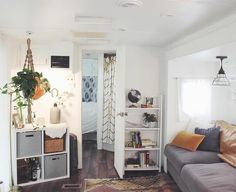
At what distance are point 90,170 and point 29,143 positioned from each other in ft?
3.98

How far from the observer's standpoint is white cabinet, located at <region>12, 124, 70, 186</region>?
12.4ft

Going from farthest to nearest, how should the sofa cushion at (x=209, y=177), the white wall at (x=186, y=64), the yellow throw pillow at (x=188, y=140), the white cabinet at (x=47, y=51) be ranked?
the white cabinet at (x=47, y=51), the yellow throw pillow at (x=188, y=140), the white wall at (x=186, y=64), the sofa cushion at (x=209, y=177)

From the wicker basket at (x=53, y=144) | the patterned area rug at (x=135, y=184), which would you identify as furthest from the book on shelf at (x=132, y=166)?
the wicker basket at (x=53, y=144)

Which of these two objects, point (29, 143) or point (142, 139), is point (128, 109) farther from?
point (29, 143)

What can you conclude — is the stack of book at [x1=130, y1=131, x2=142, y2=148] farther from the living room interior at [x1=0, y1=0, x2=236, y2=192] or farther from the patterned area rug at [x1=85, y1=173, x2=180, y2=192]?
the patterned area rug at [x1=85, y1=173, x2=180, y2=192]

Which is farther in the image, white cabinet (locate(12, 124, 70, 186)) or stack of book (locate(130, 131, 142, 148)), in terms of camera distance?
stack of book (locate(130, 131, 142, 148))

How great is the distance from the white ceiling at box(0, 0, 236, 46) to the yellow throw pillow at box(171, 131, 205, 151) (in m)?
1.57

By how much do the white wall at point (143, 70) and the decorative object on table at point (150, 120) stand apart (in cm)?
38

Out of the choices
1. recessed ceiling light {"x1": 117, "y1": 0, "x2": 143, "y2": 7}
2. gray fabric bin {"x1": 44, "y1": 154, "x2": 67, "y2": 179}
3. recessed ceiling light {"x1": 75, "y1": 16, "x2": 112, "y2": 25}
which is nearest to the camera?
recessed ceiling light {"x1": 117, "y1": 0, "x2": 143, "y2": 7}

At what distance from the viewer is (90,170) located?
176 inches

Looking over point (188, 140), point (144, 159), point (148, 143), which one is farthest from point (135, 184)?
point (188, 140)

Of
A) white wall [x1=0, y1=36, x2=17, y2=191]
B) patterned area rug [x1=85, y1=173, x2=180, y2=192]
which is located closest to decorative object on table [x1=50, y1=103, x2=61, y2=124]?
white wall [x1=0, y1=36, x2=17, y2=191]

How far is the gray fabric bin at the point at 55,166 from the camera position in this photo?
400cm

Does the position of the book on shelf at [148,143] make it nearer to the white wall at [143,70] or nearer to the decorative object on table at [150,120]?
the decorative object on table at [150,120]
